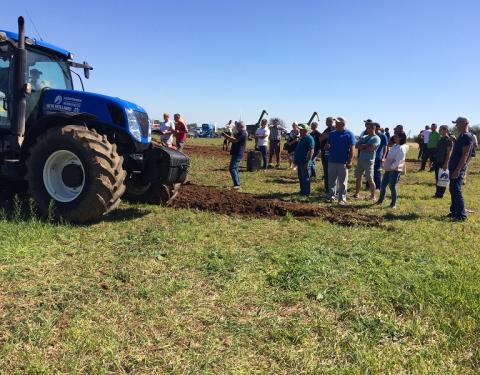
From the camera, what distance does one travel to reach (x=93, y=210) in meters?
5.85

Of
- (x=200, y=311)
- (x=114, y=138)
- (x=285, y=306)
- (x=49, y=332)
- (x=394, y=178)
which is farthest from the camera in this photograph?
(x=394, y=178)

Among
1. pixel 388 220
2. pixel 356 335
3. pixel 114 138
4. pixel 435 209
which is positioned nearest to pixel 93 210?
pixel 114 138

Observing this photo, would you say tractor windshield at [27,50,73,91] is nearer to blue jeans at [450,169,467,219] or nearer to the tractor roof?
the tractor roof

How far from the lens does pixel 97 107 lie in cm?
633

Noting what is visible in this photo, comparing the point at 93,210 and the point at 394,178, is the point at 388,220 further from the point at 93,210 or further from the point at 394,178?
the point at 93,210

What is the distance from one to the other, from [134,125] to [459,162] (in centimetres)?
577

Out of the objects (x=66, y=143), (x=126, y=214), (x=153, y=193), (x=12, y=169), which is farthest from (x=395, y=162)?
(x=12, y=169)

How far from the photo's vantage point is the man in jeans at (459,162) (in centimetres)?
776

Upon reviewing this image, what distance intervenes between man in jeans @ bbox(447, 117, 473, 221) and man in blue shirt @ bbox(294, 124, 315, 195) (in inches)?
118

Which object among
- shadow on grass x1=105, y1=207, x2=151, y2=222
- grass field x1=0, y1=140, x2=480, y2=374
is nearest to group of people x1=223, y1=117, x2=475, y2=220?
grass field x1=0, y1=140, x2=480, y2=374

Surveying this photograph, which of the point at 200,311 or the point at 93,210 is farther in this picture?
the point at 93,210

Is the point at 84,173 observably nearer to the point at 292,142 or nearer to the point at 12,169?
the point at 12,169

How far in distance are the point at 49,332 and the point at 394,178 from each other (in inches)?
295

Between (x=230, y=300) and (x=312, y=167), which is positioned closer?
(x=230, y=300)
